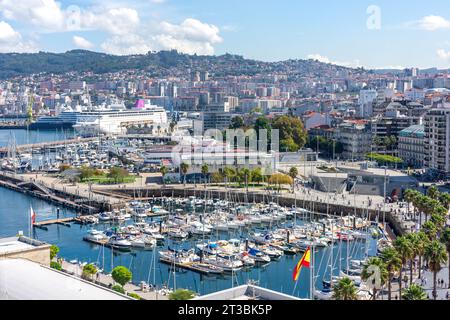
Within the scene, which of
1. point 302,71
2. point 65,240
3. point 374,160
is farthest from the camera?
point 302,71

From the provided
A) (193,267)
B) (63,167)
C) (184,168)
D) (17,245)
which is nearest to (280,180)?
(184,168)

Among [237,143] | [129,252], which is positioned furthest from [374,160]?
[129,252]

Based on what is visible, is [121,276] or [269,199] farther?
[269,199]

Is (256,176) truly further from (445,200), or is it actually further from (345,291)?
(345,291)

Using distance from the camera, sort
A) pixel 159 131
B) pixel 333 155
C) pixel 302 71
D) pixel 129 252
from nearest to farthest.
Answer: pixel 129 252 < pixel 333 155 < pixel 159 131 < pixel 302 71

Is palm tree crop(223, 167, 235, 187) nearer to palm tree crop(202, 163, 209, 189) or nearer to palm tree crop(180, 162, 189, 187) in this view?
palm tree crop(202, 163, 209, 189)
